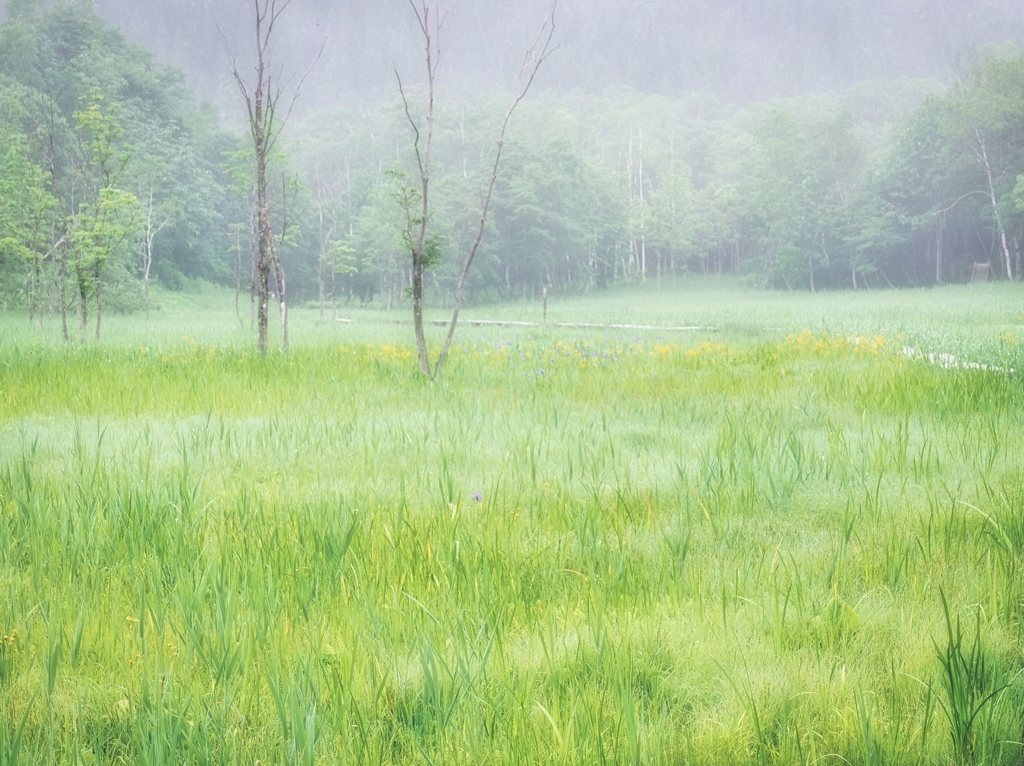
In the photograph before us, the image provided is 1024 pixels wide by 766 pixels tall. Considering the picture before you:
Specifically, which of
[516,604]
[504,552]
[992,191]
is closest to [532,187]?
[992,191]

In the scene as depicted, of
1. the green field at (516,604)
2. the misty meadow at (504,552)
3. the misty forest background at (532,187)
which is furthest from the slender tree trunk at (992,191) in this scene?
the green field at (516,604)

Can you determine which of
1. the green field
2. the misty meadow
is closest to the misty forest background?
the misty meadow

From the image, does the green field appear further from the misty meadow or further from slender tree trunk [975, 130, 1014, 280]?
slender tree trunk [975, 130, 1014, 280]

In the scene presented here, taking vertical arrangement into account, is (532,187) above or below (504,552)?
above

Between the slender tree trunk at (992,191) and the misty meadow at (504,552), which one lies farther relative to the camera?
the slender tree trunk at (992,191)

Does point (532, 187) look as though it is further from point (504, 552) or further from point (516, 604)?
point (516, 604)

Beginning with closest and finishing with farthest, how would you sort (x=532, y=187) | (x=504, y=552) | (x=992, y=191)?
(x=504, y=552)
(x=992, y=191)
(x=532, y=187)

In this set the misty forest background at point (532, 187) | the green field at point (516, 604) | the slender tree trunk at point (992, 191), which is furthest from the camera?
the slender tree trunk at point (992, 191)

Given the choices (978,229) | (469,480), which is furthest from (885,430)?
(978,229)

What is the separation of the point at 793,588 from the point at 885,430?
3.17 m

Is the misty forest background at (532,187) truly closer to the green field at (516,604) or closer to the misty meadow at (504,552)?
the misty meadow at (504,552)

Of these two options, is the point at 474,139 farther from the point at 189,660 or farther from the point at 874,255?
the point at 189,660

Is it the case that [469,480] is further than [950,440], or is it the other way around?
[950,440]

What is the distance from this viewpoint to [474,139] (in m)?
57.6
